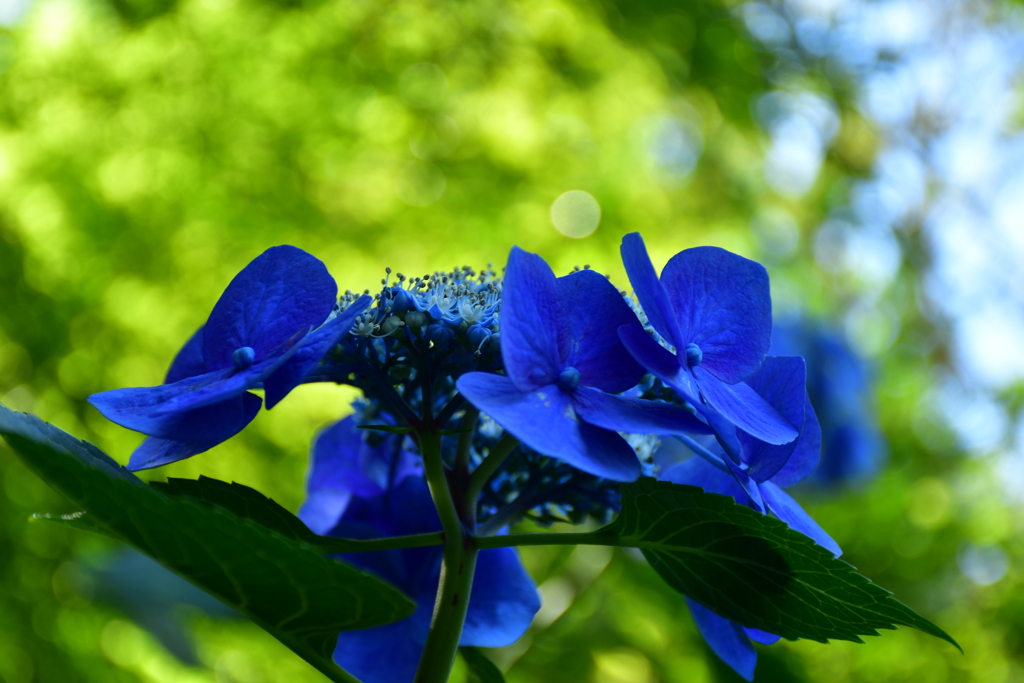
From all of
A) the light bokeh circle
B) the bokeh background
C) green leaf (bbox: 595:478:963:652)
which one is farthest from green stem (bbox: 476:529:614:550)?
the light bokeh circle

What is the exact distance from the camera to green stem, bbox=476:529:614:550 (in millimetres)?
322

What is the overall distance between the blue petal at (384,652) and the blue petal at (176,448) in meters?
0.14

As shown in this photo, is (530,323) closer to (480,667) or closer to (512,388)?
(512,388)

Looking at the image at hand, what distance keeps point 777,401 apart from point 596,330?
10cm

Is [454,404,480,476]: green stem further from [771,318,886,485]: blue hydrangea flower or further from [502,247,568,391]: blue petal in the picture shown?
[771,318,886,485]: blue hydrangea flower

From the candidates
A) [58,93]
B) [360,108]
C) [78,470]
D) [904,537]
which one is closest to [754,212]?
[904,537]

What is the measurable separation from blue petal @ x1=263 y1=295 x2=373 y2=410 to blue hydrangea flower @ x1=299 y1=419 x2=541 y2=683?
139mm

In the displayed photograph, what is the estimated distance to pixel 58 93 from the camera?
1638mm

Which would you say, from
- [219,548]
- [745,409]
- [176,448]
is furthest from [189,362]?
[745,409]

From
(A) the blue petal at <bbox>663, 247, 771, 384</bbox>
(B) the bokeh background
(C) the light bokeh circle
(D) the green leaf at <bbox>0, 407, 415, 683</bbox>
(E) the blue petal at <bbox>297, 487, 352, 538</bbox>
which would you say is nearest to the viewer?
(D) the green leaf at <bbox>0, 407, 415, 683</bbox>

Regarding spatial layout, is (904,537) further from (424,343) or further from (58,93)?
(58,93)

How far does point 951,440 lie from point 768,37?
4.23 feet

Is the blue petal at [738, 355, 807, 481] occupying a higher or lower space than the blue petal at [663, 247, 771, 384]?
lower

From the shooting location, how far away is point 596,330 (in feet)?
1.04
